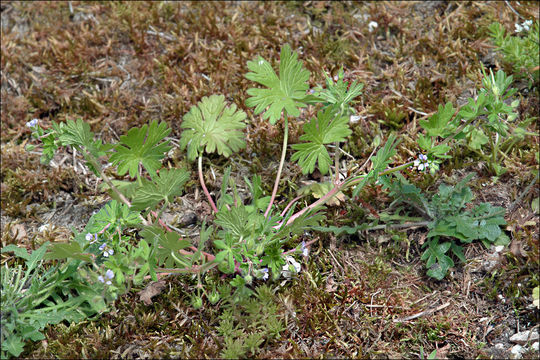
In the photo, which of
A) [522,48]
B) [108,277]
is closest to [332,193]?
[108,277]

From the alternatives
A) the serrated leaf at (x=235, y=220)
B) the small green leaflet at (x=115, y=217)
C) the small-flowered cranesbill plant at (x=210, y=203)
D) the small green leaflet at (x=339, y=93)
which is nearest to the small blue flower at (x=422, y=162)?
the small-flowered cranesbill plant at (x=210, y=203)

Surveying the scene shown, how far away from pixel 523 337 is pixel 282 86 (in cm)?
230

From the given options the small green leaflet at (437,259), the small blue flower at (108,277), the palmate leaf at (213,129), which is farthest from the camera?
the palmate leaf at (213,129)

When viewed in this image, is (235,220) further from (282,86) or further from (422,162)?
(422,162)

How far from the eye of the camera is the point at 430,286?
3.53 m

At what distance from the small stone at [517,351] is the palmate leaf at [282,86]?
207cm

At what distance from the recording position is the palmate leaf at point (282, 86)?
3.48 metres

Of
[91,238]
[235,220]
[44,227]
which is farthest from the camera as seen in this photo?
[44,227]

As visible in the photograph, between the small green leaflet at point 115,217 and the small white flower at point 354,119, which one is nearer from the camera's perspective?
the small green leaflet at point 115,217

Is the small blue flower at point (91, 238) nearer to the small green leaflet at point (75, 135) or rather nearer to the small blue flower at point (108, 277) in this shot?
the small blue flower at point (108, 277)

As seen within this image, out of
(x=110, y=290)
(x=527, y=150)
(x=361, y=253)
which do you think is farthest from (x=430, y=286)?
(x=110, y=290)

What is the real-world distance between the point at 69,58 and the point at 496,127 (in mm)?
3690

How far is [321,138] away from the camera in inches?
136

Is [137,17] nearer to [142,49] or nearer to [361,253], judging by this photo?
[142,49]
